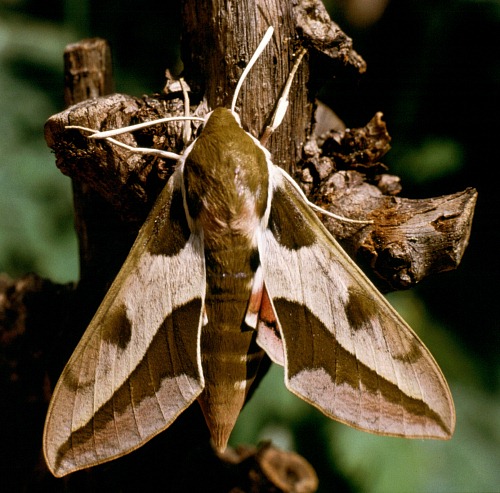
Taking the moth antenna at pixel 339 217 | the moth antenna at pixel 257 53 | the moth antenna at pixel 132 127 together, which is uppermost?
the moth antenna at pixel 257 53

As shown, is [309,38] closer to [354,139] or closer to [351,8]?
[354,139]

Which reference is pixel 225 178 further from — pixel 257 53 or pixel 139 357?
pixel 139 357

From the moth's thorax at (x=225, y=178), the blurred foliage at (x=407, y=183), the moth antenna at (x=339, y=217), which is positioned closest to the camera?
the moth's thorax at (x=225, y=178)

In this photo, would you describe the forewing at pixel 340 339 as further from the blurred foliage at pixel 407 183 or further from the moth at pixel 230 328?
the blurred foliage at pixel 407 183

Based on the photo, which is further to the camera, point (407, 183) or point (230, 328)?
point (407, 183)

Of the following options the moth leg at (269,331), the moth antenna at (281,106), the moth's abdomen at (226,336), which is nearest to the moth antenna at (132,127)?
the moth antenna at (281,106)

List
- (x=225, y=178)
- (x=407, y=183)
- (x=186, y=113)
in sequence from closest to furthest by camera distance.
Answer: (x=225, y=178), (x=186, y=113), (x=407, y=183)

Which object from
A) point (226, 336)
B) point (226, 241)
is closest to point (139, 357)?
point (226, 336)
